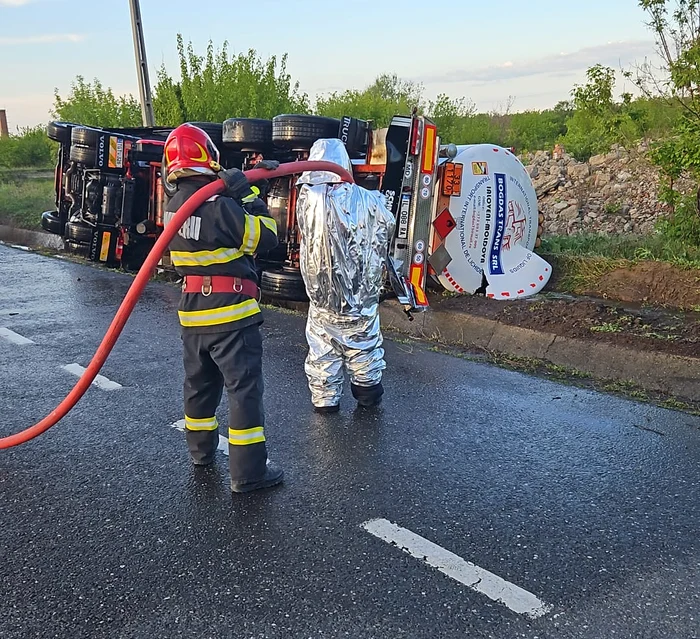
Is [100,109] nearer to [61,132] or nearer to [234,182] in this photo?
[61,132]

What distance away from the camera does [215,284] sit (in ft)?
12.7

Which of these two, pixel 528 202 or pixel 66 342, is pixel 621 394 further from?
pixel 66 342

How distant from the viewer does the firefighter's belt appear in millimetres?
3867

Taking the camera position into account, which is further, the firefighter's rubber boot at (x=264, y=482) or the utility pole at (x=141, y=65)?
the utility pole at (x=141, y=65)

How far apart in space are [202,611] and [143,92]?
44.9 feet

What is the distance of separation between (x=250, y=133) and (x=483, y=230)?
2839 mm

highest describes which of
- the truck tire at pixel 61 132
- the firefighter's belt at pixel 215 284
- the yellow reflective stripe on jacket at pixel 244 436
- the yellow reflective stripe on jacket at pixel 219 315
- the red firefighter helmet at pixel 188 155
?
the red firefighter helmet at pixel 188 155

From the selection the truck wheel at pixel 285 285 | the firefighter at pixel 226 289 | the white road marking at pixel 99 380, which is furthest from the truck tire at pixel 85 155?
the firefighter at pixel 226 289

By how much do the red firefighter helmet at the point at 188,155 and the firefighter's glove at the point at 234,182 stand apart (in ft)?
0.58

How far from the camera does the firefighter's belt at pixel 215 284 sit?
3.87 m

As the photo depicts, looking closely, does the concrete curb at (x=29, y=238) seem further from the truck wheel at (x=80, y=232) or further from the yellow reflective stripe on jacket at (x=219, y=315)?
the yellow reflective stripe on jacket at (x=219, y=315)

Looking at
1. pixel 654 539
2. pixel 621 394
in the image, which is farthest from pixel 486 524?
pixel 621 394

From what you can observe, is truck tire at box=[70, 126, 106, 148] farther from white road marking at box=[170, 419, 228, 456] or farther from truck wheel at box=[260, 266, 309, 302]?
white road marking at box=[170, 419, 228, 456]

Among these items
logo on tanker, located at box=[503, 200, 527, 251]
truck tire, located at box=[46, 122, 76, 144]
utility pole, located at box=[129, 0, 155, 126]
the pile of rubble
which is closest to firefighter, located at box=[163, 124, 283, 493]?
logo on tanker, located at box=[503, 200, 527, 251]
